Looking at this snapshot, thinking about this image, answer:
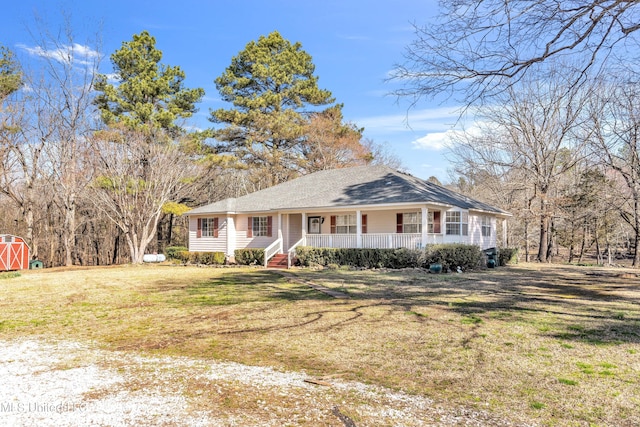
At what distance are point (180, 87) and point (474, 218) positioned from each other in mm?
21660

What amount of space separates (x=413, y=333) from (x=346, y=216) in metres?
15.0

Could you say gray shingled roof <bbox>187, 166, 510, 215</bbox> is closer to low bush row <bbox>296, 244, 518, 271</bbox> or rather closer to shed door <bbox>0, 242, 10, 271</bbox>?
low bush row <bbox>296, 244, 518, 271</bbox>

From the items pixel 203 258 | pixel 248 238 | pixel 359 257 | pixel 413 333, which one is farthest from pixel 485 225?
pixel 413 333

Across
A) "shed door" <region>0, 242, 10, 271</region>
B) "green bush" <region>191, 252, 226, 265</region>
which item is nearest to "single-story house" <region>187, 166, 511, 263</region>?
"green bush" <region>191, 252, 226, 265</region>

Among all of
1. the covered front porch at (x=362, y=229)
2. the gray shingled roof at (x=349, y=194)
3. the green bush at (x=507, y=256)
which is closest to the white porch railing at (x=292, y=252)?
the covered front porch at (x=362, y=229)

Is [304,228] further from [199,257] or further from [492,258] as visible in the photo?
[492,258]

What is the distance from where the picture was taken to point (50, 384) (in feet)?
13.9

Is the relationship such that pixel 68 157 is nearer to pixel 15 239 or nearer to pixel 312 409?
pixel 15 239

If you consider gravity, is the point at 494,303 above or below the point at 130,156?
below

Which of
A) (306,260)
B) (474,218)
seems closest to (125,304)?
(306,260)

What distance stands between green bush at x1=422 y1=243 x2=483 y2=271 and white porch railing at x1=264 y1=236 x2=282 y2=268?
7706mm

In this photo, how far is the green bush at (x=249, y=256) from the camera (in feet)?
Result: 69.9

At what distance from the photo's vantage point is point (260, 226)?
23.3 metres

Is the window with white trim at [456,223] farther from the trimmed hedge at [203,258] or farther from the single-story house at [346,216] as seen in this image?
the trimmed hedge at [203,258]
